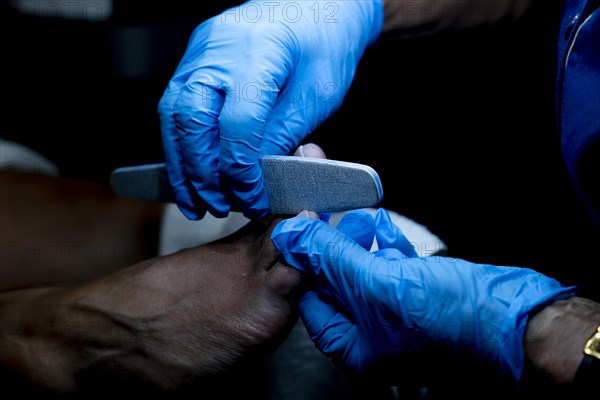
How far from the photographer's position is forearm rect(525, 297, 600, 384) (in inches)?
30.6

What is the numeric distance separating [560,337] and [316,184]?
437 mm

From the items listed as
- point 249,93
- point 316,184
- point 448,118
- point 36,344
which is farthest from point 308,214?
point 36,344

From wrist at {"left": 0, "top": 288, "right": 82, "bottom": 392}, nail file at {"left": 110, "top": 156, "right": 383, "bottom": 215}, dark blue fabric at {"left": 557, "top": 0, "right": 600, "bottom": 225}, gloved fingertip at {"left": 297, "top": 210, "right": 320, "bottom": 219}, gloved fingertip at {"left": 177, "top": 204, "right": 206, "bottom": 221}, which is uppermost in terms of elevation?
dark blue fabric at {"left": 557, "top": 0, "right": 600, "bottom": 225}

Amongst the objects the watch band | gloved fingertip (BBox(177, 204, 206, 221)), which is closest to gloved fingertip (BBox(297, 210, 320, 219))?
gloved fingertip (BBox(177, 204, 206, 221))

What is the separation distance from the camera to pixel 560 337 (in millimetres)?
795

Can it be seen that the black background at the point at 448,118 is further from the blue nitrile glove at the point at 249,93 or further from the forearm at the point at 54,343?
the forearm at the point at 54,343

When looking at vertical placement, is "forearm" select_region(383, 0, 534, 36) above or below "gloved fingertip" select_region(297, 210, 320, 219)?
above

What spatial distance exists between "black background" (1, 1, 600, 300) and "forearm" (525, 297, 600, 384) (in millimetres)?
311

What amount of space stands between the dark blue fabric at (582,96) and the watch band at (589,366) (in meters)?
0.25

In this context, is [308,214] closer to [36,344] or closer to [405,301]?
[405,301]

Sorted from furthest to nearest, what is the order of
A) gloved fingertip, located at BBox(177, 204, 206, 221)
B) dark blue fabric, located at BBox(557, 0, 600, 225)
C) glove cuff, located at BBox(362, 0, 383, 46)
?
glove cuff, located at BBox(362, 0, 383, 46) → gloved fingertip, located at BBox(177, 204, 206, 221) → dark blue fabric, located at BBox(557, 0, 600, 225)

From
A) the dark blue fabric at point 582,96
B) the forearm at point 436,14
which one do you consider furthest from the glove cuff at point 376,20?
the dark blue fabric at point 582,96

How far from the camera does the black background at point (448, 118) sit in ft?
3.81

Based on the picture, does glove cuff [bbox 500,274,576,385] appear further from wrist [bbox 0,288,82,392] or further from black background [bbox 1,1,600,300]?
wrist [bbox 0,288,82,392]
